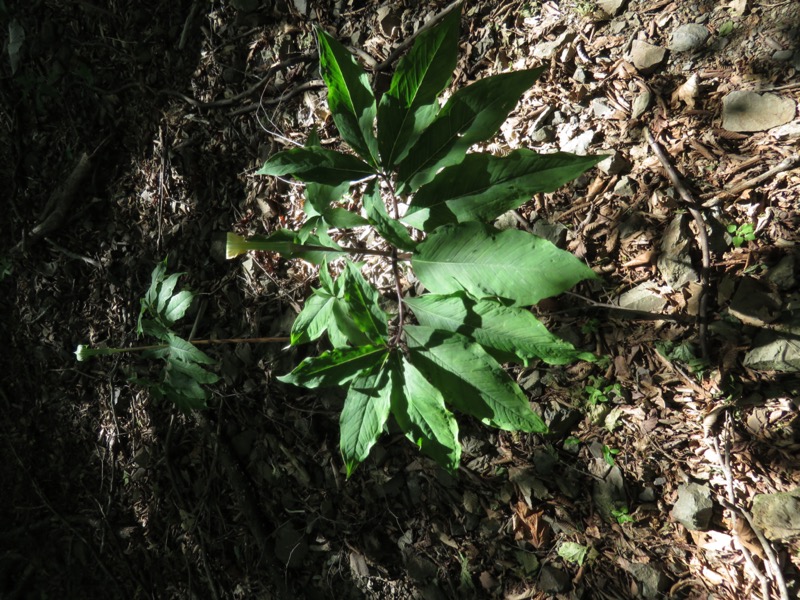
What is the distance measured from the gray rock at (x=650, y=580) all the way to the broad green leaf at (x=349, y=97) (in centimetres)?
129

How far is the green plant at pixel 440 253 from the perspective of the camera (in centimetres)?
90

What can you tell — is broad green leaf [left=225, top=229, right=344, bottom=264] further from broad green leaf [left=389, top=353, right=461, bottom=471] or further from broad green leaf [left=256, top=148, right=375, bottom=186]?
broad green leaf [left=389, top=353, right=461, bottom=471]

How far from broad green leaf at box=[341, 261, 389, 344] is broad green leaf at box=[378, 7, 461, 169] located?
0.78 ft

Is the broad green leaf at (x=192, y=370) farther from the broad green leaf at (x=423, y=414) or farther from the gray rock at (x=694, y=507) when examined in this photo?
the gray rock at (x=694, y=507)

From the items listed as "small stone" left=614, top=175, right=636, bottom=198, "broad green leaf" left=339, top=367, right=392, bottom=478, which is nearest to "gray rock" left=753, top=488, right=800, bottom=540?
"small stone" left=614, top=175, right=636, bottom=198

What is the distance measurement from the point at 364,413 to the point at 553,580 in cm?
92

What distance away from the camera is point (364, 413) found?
3.28ft

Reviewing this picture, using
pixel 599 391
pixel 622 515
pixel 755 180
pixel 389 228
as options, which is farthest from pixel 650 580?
pixel 389 228

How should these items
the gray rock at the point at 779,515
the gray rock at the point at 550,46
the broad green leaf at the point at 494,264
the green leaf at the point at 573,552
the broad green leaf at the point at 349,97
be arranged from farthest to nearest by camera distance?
the gray rock at the point at 550,46 < the green leaf at the point at 573,552 < the gray rock at the point at 779,515 < the broad green leaf at the point at 349,97 < the broad green leaf at the point at 494,264

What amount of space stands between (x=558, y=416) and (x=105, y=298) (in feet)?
6.83

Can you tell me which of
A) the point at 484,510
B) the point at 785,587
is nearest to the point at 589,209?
the point at 484,510

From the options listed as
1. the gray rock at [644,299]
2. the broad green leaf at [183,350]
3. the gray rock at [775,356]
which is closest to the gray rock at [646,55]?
the gray rock at [644,299]

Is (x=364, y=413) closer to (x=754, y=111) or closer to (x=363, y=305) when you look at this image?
(x=363, y=305)

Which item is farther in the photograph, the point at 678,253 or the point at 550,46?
the point at 550,46
